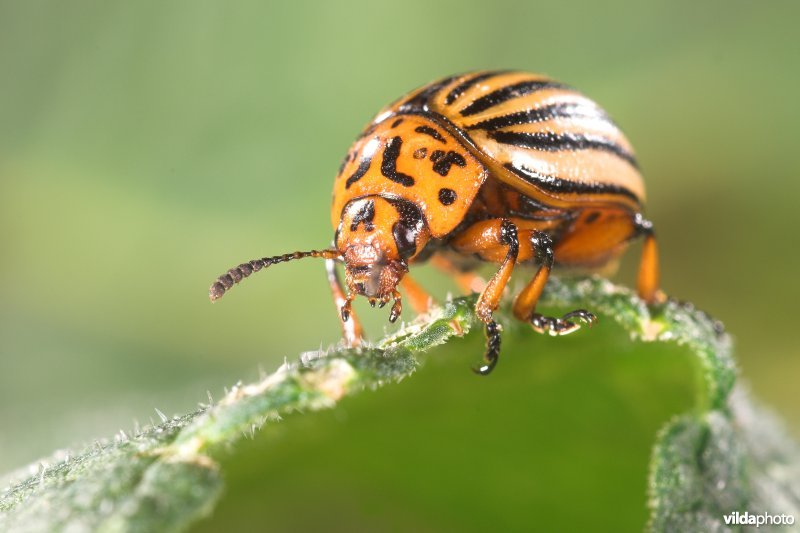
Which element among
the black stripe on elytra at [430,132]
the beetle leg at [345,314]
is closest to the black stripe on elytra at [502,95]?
the black stripe on elytra at [430,132]

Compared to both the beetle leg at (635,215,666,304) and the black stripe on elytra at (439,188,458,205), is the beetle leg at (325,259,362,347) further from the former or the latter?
the beetle leg at (635,215,666,304)

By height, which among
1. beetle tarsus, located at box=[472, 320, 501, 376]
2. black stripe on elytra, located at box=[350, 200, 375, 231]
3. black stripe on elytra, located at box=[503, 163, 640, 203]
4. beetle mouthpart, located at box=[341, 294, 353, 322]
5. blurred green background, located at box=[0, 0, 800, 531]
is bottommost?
beetle tarsus, located at box=[472, 320, 501, 376]

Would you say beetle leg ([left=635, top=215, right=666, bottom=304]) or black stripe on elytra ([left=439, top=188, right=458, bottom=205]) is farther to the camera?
beetle leg ([left=635, top=215, right=666, bottom=304])

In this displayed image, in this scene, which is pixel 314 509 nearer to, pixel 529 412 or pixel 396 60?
pixel 529 412

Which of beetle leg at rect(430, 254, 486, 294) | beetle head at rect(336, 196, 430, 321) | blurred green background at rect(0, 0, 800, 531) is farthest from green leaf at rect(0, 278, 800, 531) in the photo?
blurred green background at rect(0, 0, 800, 531)

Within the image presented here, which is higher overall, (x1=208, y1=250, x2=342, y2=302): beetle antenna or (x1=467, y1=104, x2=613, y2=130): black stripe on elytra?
(x1=467, y1=104, x2=613, y2=130): black stripe on elytra

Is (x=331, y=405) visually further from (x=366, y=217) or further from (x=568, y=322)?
(x=366, y=217)

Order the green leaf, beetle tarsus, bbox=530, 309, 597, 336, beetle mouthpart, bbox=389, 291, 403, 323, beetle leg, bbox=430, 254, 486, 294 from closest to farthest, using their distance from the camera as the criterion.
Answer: the green leaf < beetle tarsus, bbox=530, 309, 597, 336 < beetle mouthpart, bbox=389, 291, 403, 323 < beetle leg, bbox=430, 254, 486, 294
